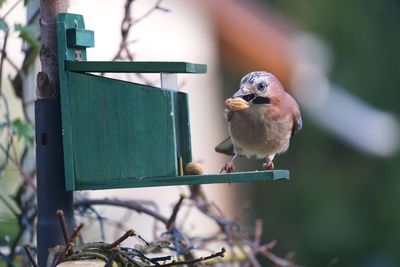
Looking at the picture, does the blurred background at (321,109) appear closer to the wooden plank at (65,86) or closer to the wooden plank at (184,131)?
the wooden plank at (184,131)

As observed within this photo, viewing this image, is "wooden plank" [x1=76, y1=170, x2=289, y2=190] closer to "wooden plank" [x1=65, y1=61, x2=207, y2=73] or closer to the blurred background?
"wooden plank" [x1=65, y1=61, x2=207, y2=73]

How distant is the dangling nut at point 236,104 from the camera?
3195mm

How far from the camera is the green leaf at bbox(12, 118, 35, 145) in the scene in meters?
3.22

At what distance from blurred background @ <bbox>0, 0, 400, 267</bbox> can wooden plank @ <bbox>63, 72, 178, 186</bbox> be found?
18.7ft

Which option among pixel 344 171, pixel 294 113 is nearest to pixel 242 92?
pixel 294 113

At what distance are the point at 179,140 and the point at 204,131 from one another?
6.40 m

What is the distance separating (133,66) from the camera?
2746 mm

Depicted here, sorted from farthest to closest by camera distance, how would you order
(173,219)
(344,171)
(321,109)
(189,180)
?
(344,171), (321,109), (173,219), (189,180)

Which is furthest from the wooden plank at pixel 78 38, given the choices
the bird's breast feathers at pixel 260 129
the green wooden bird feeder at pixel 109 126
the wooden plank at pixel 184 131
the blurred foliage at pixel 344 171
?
the blurred foliage at pixel 344 171

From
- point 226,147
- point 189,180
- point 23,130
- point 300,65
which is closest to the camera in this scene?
point 189,180

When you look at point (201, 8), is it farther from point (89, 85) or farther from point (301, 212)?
point (89, 85)

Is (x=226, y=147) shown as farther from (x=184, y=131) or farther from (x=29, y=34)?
(x=29, y=34)

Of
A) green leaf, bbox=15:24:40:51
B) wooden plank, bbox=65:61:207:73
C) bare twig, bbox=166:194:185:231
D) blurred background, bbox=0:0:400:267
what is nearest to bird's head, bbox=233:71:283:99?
bare twig, bbox=166:194:185:231

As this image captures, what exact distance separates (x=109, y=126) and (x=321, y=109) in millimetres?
6698
